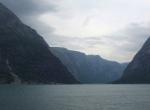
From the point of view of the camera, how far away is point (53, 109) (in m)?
116

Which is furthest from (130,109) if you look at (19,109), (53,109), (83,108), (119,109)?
(19,109)

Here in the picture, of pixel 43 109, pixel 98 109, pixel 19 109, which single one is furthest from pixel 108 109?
pixel 19 109

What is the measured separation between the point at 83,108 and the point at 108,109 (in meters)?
8.11

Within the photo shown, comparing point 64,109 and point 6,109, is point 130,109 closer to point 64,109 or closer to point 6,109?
point 64,109

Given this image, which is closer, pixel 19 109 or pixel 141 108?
pixel 19 109

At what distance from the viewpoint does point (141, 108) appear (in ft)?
399

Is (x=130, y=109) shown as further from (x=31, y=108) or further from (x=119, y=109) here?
(x=31, y=108)

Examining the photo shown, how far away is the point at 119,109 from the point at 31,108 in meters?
27.4

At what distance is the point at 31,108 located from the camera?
117 meters

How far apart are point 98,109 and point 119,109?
21.5 feet

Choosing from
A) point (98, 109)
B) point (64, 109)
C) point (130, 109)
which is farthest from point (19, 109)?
point (130, 109)

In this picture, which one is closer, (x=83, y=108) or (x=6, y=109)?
(x=6, y=109)

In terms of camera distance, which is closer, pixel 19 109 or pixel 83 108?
pixel 19 109

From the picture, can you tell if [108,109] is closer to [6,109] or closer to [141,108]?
[141,108]
